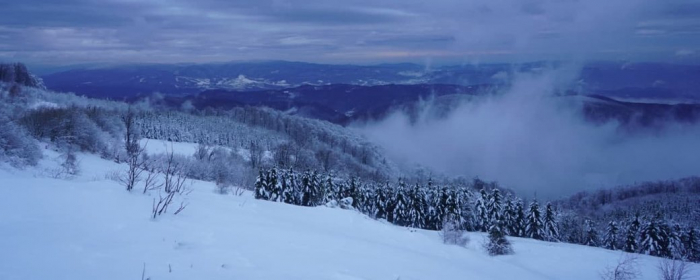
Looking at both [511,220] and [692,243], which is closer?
[692,243]

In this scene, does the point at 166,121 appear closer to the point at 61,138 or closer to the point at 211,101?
the point at 61,138

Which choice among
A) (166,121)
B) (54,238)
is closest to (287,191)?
(54,238)

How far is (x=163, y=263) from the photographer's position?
5633 mm

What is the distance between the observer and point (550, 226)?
47.2 m

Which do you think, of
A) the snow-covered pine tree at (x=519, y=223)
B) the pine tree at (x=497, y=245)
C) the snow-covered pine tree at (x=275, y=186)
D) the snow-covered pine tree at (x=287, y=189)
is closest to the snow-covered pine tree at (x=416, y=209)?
the snow-covered pine tree at (x=519, y=223)

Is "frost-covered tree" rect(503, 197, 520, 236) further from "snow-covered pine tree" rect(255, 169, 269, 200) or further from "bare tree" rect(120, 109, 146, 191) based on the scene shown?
"bare tree" rect(120, 109, 146, 191)

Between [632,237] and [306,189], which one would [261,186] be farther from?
[632,237]

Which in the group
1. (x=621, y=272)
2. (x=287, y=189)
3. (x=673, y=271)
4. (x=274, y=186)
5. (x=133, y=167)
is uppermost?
(x=133, y=167)


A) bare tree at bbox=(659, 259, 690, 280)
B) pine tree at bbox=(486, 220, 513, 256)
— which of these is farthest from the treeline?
bare tree at bbox=(659, 259, 690, 280)

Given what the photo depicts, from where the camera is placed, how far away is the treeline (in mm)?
41469

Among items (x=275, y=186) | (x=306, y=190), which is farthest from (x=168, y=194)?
(x=306, y=190)

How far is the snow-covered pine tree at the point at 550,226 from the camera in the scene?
46969 mm

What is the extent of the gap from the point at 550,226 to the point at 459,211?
11200 mm

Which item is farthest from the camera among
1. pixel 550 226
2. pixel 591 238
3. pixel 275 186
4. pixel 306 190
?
pixel 591 238
